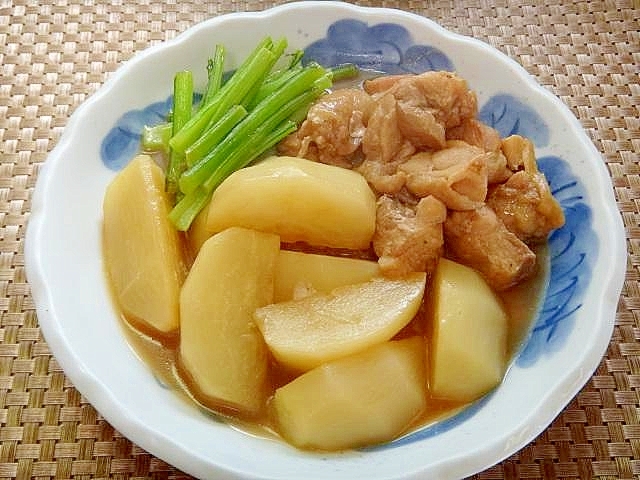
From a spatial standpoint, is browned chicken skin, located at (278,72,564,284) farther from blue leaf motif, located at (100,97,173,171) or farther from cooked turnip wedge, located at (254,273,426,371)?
blue leaf motif, located at (100,97,173,171)

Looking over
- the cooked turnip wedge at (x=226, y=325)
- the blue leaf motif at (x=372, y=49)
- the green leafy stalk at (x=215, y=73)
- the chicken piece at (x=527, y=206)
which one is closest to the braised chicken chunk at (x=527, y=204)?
the chicken piece at (x=527, y=206)

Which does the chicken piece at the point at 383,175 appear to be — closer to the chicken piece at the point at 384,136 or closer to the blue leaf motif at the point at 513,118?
the chicken piece at the point at 384,136

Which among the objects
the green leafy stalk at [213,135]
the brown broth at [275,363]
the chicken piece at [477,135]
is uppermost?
the chicken piece at [477,135]

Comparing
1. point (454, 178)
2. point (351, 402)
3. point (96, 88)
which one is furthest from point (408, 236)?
point (96, 88)

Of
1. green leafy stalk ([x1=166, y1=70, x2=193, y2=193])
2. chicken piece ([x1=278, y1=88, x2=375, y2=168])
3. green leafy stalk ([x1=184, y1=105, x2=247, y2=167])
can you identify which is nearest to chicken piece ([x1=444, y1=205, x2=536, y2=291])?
chicken piece ([x1=278, y1=88, x2=375, y2=168])

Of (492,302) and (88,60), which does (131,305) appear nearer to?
(492,302)

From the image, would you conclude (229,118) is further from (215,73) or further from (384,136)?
(384,136)
